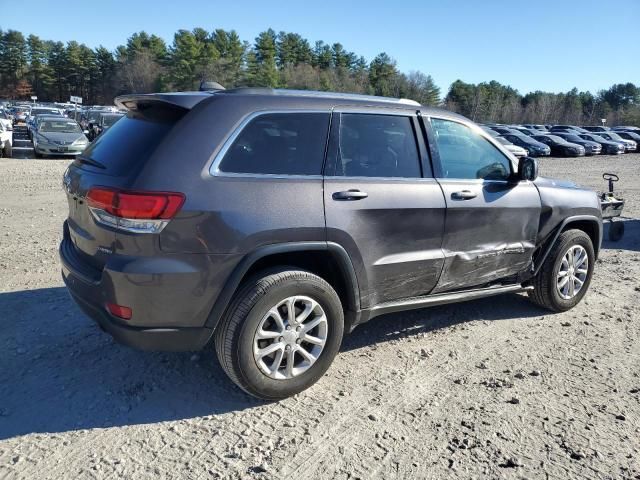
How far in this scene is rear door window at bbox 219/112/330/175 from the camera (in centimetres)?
311

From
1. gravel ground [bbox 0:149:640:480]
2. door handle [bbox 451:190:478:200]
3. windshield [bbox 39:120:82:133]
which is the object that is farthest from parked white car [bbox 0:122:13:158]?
door handle [bbox 451:190:478:200]

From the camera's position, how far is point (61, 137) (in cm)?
1762

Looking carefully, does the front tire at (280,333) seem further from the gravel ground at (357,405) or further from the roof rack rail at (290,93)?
the roof rack rail at (290,93)

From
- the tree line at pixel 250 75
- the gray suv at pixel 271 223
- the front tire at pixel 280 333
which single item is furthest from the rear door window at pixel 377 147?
the tree line at pixel 250 75

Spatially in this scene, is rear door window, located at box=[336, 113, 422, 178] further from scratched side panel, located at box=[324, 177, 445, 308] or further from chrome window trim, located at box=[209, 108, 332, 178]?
chrome window trim, located at box=[209, 108, 332, 178]

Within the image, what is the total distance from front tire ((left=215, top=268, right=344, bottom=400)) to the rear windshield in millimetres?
980

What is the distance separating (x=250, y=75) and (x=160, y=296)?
88760mm

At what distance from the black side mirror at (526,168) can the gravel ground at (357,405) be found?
1335 millimetres

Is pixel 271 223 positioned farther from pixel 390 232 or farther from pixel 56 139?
pixel 56 139

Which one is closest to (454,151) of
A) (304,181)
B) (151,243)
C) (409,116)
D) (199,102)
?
(409,116)

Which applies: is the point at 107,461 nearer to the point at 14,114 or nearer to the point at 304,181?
the point at 304,181

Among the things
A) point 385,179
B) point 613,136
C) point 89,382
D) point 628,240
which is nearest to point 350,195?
point 385,179

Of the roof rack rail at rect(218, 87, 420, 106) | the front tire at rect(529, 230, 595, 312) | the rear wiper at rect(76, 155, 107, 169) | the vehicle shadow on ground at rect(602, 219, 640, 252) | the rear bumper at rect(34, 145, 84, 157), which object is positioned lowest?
the vehicle shadow on ground at rect(602, 219, 640, 252)

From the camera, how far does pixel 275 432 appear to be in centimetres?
299
